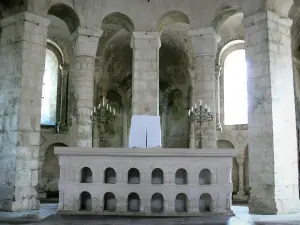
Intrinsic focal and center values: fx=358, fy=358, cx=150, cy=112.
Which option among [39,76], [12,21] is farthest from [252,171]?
[12,21]

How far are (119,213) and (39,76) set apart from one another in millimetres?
4023

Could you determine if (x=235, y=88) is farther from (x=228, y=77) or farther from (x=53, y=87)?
(x=53, y=87)

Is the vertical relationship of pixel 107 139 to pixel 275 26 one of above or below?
below

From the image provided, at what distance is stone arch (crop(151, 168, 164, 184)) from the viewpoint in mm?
7441

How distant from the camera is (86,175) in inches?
299

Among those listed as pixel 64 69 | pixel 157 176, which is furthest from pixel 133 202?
pixel 64 69

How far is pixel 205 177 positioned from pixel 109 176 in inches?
79.6

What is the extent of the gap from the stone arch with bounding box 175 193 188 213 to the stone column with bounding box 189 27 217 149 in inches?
114

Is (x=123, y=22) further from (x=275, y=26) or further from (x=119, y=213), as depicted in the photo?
(x=119, y=213)

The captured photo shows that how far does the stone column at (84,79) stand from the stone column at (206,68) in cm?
289

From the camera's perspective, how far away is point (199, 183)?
24.3 feet

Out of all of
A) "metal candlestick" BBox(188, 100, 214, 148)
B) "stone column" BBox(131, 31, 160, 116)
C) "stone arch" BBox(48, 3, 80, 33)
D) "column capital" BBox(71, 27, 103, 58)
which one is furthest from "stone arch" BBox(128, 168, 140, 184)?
"stone arch" BBox(48, 3, 80, 33)

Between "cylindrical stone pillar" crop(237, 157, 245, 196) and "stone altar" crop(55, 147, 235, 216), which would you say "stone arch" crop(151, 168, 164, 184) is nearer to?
"stone altar" crop(55, 147, 235, 216)

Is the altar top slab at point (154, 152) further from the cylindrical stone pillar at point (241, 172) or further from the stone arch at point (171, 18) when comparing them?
the cylindrical stone pillar at point (241, 172)
